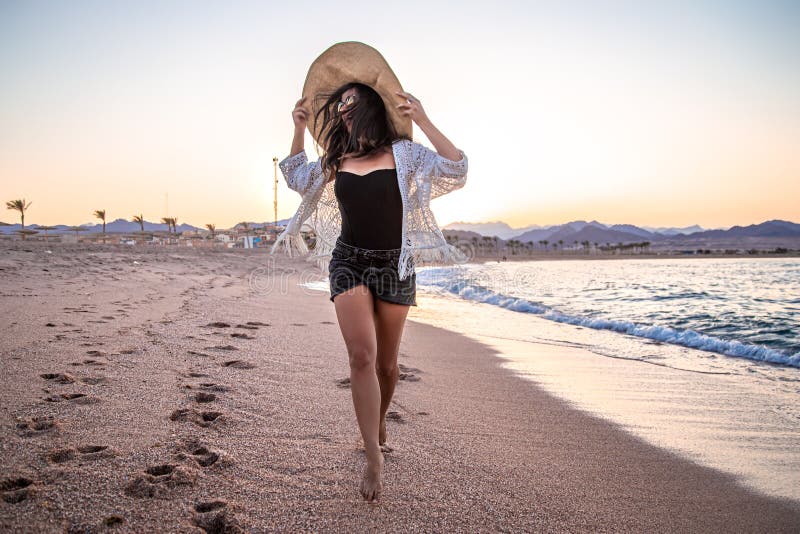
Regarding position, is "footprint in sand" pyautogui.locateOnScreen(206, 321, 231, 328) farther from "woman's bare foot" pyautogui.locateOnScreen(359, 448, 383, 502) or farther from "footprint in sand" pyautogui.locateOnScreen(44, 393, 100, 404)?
"woman's bare foot" pyautogui.locateOnScreen(359, 448, 383, 502)

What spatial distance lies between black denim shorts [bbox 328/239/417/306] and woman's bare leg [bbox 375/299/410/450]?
5cm

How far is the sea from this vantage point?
311 centimetres

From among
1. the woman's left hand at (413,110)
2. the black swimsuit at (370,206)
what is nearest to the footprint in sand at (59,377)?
the black swimsuit at (370,206)

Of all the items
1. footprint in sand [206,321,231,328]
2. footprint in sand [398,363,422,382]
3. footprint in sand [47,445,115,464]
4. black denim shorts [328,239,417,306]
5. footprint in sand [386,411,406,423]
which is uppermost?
black denim shorts [328,239,417,306]

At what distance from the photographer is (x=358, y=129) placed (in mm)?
2463

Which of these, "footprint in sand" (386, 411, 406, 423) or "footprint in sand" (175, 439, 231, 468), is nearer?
"footprint in sand" (175, 439, 231, 468)

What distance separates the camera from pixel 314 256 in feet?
9.86

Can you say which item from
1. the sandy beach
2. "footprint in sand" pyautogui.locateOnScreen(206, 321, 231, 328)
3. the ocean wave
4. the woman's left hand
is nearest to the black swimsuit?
the woman's left hand

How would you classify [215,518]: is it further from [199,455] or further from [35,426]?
[35,426]

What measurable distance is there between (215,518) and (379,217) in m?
1.47

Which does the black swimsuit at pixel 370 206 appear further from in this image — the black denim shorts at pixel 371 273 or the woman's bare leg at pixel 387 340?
the woman's bare leg at pixel 387 340

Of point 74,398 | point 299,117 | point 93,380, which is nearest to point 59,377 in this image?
point 93,380

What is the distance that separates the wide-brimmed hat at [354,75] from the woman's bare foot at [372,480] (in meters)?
1.68

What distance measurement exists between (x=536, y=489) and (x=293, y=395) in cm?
176
